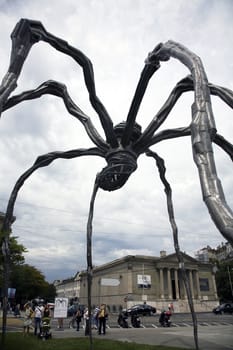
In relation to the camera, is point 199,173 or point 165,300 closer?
point 199,173

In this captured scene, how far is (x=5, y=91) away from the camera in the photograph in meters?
4.38

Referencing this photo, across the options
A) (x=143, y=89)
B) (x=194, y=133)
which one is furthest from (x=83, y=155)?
(x=194, y=133)

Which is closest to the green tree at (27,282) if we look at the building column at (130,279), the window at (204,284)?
the building column at (130,279)

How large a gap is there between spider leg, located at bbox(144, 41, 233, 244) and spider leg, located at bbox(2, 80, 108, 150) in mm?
2530

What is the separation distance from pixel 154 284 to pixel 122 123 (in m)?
57.9

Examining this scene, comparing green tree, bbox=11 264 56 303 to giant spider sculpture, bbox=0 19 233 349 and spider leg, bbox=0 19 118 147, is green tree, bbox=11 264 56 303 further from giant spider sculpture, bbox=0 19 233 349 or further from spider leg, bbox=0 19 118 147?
spider leg, bbox=0 19 118 147

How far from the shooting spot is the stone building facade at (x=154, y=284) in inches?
2192

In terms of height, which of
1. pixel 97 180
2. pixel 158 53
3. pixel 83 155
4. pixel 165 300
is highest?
pixel 158 53

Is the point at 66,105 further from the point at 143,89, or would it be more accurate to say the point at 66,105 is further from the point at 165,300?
the point at 165,300

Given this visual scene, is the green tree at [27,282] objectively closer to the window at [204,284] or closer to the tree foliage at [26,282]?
the tree foliage at [26,282]

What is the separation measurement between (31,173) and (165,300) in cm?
5524

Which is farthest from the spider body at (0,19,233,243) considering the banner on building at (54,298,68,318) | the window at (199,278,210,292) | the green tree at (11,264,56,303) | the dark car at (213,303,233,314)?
the window at (199,278,210,292)

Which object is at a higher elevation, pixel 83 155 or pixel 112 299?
pixel 83 155

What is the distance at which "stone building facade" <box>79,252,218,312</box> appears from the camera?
55688 mm
